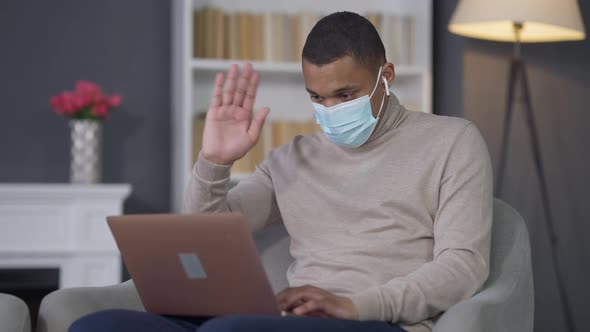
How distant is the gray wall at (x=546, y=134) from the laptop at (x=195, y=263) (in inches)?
85.6

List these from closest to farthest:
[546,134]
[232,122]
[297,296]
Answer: [297,296] < [232,122] < [546,134]

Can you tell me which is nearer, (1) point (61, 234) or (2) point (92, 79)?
(1) point (61, 234)

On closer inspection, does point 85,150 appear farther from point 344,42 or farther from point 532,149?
point 344,42

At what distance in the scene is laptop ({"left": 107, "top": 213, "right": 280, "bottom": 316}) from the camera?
5.31 ft

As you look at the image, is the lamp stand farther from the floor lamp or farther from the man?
the man

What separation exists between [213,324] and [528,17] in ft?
6.76

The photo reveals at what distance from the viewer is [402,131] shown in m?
2.03

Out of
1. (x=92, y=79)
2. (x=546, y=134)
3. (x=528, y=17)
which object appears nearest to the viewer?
(x=528, y=17)

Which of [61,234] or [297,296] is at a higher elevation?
[297,296]

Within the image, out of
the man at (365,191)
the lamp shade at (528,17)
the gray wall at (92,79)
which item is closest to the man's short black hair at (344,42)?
the man at (365,191)

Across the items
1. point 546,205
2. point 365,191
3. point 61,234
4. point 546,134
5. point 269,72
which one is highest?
point 269,72

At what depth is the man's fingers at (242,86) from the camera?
197 cm

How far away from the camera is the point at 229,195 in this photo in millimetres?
2146

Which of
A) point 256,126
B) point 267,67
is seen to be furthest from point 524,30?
point 256,126
